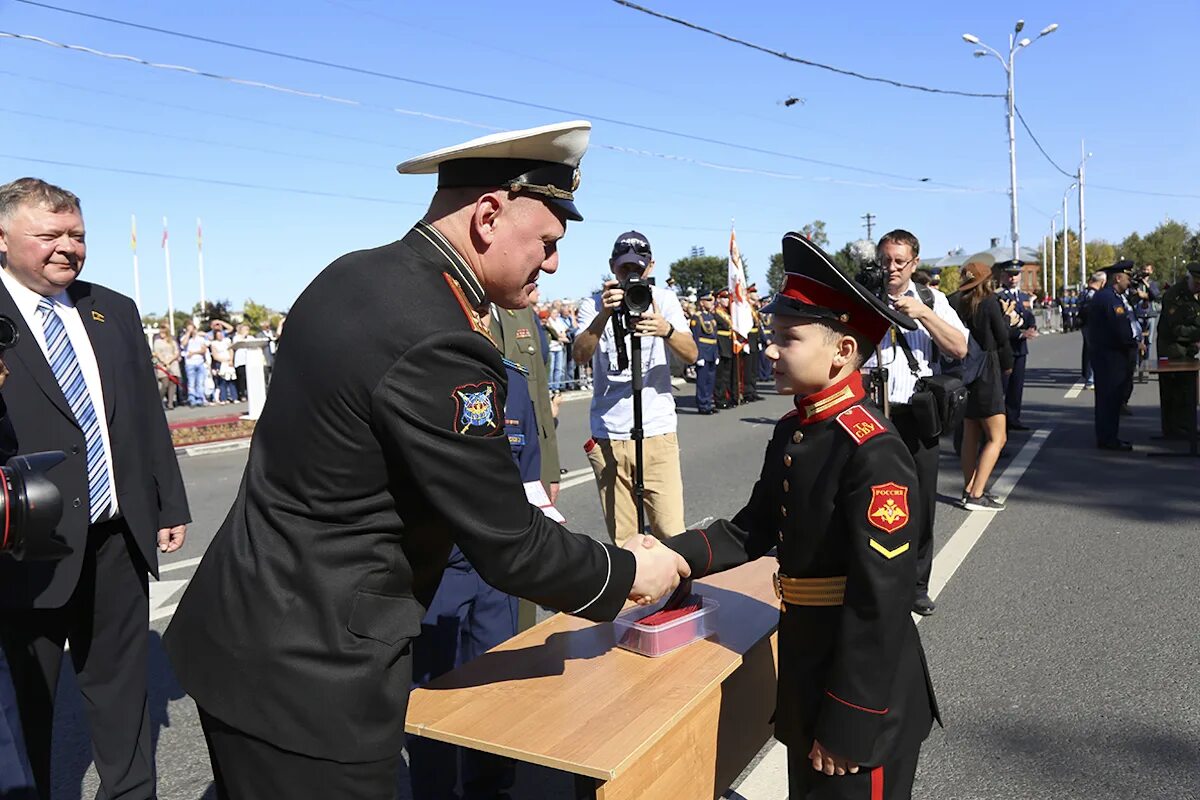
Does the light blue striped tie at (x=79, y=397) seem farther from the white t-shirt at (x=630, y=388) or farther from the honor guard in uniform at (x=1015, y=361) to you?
the honor guard in uniform at (x=1015, y=361)

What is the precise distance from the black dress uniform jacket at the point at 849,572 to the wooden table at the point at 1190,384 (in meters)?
9.09

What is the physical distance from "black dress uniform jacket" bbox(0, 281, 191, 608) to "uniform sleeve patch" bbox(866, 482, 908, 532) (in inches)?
94.1

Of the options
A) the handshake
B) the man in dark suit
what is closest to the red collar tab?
the handshake

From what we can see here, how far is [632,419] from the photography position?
16.9ft

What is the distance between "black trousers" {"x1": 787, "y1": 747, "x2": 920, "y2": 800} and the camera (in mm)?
2314

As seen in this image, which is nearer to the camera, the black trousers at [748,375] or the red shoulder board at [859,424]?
the red shoulder board at [859,424]

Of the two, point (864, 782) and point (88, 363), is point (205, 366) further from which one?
point (864, 782)

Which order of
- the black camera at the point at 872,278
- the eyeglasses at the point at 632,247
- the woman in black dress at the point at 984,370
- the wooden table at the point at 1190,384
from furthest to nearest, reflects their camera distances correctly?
the wooden table at the point at 1190,384
the woman in black dress at the point at 984,370
the eyeglasses at the point at 632,247
the black camera at the point at 872,278

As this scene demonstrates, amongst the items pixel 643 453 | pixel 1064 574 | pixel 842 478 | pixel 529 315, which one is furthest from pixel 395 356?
pixel 1064 574

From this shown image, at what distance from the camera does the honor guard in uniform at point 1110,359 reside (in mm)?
10367

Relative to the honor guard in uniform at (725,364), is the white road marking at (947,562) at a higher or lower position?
lower

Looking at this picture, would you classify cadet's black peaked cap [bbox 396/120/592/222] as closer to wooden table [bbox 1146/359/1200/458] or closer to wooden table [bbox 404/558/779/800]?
wooden table [bbox 404/558/779/800]

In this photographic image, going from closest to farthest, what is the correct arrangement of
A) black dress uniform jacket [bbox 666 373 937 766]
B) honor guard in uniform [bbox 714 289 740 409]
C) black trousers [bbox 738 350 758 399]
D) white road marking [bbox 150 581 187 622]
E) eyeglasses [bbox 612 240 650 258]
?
1. black dress uniform jacket [bbox 666 373 937 766]
2. eyeglasses [bbox 612 240 650 258]
3. white road marking [bbox 150 581 187 622]
4. honor guard in uniform [bbox 714 289 740 409]
5. black trousers [bbox 738 350 758 399]

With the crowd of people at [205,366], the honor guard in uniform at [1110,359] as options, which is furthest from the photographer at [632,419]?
the crowd of people at [205,366]
